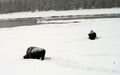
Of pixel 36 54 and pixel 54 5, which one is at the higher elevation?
pixel 36 54

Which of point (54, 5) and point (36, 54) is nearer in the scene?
point (36, 54)

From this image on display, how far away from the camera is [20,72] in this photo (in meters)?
10.7

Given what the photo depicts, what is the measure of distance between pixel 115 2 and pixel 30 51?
80.3m

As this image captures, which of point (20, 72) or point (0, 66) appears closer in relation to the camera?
point (20, 72)

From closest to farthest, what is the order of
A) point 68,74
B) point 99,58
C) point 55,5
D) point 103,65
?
point 68,74, point 103,65, point 99,58, point 55,5

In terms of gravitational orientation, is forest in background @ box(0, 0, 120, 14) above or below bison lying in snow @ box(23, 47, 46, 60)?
below

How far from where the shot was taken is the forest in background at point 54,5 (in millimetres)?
94625

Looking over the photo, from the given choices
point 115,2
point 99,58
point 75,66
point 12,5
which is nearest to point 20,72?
point 75,66

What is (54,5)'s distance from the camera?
10719 cm

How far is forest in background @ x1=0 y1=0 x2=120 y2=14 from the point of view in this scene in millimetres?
94625

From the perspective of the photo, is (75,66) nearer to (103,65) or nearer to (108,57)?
(103,65)

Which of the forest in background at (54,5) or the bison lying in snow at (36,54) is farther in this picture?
the forest in background at (54,5)

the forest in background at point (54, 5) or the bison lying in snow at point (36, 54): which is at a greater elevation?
the bison lying in snow at point (36, 54)

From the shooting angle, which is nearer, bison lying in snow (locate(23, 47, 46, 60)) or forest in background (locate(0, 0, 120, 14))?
bison lying in snow (locate(23, 47, 46, 60))
